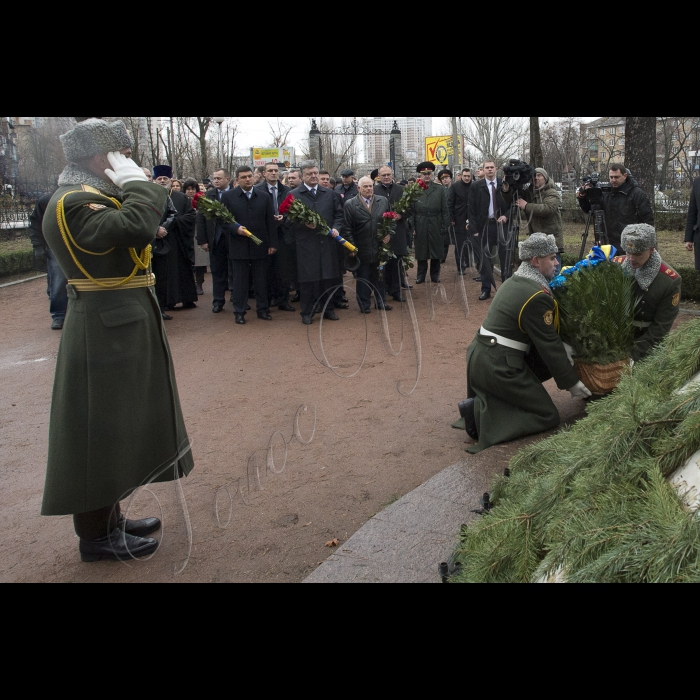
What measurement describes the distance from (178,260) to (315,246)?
2.48 m

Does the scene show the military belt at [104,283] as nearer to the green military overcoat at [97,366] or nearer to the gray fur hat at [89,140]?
the green military overcoat at [97,366]

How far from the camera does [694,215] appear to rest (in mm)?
10227

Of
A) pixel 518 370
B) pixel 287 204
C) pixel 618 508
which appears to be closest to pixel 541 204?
pixel 287 204

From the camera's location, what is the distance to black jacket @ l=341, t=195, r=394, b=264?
10.8m

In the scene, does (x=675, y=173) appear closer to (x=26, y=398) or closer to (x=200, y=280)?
(x=200, y=280)

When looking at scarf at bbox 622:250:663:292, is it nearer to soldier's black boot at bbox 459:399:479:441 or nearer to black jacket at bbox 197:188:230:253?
soldier's black boot at bbox 459:399:479:441

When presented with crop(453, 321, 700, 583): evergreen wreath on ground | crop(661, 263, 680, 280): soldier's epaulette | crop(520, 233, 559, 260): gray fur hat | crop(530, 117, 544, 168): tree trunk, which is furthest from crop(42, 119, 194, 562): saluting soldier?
crop(530, 117, 544, 168): tree trunk

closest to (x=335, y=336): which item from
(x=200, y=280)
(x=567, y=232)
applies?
(x=200, y=280)

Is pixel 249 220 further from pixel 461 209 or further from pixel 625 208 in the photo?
pixel 625 208

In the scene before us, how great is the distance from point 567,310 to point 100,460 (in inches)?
130

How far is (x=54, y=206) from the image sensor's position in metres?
3.61

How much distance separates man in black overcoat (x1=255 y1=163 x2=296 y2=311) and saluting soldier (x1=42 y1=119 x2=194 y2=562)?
293 inches

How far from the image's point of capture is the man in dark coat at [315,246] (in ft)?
34.5

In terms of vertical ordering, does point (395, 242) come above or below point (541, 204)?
below
